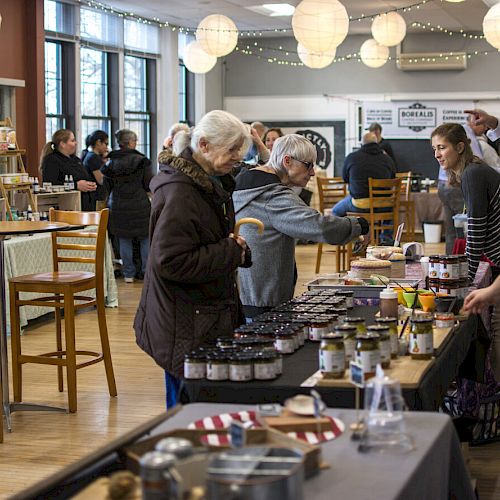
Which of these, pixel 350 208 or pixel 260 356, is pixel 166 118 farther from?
pixel 260 356

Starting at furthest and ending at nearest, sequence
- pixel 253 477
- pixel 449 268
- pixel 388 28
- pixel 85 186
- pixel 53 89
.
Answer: pixel 53 89
pixel 388 28
pixel 85 186
pixel 449 268
pixel 253 477

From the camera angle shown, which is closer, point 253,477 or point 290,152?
point 253,477

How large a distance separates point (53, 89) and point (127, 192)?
334 cm

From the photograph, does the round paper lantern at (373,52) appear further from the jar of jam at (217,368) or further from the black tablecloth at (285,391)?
the jar of jam at (217,368)

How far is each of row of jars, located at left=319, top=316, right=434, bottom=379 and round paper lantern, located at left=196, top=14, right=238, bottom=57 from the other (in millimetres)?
8271

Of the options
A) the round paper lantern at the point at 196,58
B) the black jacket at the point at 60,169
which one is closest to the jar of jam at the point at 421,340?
the black jacket at the point at 60,169

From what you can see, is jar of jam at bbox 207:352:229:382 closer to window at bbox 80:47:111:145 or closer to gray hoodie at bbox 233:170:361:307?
gray hoodie at bbox 233:170:361:307

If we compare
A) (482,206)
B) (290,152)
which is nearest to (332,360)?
(290,152)

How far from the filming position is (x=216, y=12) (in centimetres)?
1428

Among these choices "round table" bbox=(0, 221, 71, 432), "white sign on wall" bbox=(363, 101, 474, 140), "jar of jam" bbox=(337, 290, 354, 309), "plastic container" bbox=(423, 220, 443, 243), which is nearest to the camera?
"jar of jam" bbox=(337, 290, 354, 309)

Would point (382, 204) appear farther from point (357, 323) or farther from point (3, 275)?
point (357, 323)

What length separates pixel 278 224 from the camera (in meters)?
4.29

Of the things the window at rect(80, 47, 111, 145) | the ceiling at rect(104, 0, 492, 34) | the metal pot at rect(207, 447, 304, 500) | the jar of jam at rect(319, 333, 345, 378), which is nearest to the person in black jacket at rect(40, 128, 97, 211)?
the window at rect(80, 47, 111, 145)

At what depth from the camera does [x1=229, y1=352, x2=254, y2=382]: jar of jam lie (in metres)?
2.80
